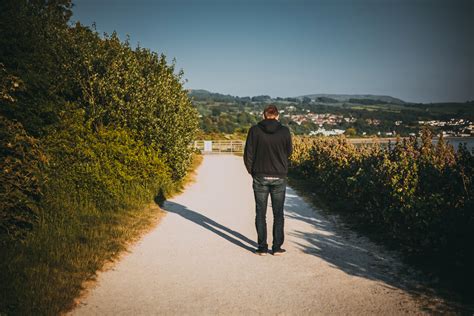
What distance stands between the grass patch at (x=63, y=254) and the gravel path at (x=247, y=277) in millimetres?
252

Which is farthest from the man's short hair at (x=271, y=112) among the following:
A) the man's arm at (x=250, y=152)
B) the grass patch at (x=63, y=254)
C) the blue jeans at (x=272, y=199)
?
the grass patch at (x=63, y=254)

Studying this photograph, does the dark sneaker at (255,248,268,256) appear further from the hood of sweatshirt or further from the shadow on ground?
the hood of sweatshirt

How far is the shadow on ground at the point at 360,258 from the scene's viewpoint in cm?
389

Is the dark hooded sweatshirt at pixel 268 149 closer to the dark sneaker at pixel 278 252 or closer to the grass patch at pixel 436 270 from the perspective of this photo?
the dark sneaker at pixel 278 252

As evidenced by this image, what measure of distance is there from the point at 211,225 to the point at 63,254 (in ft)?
10.4

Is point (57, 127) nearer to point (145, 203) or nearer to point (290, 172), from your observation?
point (145, 203)

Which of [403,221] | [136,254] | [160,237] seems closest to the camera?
[136,254]

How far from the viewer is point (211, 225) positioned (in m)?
7.34

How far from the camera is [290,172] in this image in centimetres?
1808

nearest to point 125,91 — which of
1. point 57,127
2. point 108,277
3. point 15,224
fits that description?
point 57,127

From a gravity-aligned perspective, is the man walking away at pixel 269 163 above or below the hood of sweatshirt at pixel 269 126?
below

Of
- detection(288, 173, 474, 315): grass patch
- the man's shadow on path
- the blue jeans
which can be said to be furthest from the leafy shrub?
detection(288, 173, 474, 315): grass patch

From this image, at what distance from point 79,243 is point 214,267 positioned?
2327mm

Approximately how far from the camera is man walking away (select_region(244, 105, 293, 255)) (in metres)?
5.19
